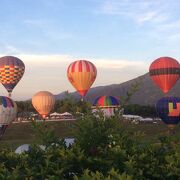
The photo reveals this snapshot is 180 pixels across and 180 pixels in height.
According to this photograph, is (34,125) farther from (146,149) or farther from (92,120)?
(146,149)

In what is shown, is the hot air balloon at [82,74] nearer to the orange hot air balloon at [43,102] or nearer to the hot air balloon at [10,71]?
the hot air balloon at [10,71]

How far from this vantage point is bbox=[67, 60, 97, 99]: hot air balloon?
73.4m

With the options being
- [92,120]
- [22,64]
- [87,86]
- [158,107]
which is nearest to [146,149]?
[92,120]

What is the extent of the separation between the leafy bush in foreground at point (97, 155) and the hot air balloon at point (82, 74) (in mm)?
66715

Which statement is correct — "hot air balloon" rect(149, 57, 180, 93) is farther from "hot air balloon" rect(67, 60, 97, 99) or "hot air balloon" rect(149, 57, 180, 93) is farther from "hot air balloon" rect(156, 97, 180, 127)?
"hot air balloon" rect(67, 60, 97, 99)

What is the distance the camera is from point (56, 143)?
649cm

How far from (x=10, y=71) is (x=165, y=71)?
1113 inches

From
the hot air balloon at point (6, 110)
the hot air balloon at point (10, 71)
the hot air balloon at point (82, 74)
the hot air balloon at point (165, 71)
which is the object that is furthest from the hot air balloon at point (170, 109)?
the hot air balloon at point (10, 71)

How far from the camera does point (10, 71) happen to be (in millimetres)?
76250

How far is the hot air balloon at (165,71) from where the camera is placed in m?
67.4

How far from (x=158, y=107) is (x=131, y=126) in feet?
193

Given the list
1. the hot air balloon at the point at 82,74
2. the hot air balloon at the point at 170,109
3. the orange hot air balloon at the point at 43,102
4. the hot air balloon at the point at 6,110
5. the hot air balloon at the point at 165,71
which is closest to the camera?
the hot air balloon at the point at 6,110

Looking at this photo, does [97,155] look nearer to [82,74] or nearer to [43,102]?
[82,74]

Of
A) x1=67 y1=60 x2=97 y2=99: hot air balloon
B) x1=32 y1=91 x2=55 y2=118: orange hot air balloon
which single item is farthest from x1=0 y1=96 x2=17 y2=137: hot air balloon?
Answer: x1=32 y1=91 x2=55 y2=118: orange hot air balloon
